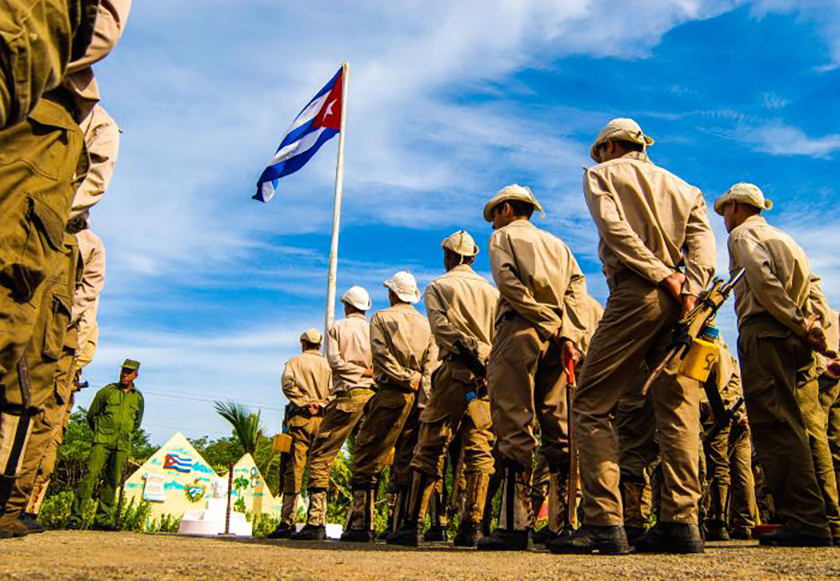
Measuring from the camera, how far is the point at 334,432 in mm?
8258

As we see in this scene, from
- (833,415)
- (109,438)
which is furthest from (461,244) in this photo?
(109,438)

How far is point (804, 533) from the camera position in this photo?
4824 millimetres

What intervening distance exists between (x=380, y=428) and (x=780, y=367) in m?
3.73

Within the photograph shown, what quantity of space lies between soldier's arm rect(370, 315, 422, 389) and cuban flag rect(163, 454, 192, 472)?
1404 centimetres

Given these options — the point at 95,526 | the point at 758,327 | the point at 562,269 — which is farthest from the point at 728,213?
the point at 95,526

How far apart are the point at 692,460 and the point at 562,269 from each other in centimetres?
176

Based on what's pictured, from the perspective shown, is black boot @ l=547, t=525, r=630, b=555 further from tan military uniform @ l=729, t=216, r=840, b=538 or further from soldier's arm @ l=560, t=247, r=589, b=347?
soldier's arm @ l=560, t=247, r=589, b=347

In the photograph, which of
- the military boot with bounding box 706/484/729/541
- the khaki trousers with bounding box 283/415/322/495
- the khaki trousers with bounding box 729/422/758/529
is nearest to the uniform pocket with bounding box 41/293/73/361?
the khaki trousers with bounding box 283/415/322/495

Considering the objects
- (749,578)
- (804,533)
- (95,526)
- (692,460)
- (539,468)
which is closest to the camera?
(749,578)

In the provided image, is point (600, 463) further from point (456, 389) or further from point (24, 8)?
point (24, 8)

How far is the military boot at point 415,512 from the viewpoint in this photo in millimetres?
6594

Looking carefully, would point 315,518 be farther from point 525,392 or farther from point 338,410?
point 525,392

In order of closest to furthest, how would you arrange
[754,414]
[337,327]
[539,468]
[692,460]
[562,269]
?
[692,460], [754,414], [562,269], [539,468], [337,327]

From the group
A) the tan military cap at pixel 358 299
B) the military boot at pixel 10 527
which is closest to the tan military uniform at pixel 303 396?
the tan military cap at pixel 358 299
